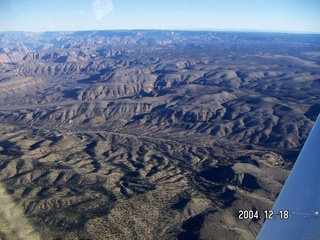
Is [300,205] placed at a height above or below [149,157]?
above

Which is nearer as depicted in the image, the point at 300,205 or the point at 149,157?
the point at 300,205

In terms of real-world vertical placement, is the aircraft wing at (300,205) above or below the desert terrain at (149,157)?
above

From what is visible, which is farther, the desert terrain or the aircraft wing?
the desert terrain

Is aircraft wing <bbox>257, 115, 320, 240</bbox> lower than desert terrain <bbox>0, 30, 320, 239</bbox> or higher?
higher

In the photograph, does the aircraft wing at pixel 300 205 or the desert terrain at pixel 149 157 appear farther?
the desert terrain at pixel 149 157
